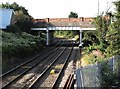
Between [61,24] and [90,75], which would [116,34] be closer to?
[90,75]

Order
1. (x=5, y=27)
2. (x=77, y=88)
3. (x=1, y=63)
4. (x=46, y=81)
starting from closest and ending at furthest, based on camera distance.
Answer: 1. (x=77, y=88)
2. (x=46, y=81)
3. (x=1, y=63)
4. (x=5, y=27)

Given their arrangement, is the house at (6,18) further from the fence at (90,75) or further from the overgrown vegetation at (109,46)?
the fence at (90,75)

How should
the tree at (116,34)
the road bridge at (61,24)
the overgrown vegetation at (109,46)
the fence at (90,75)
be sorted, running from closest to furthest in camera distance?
the fence at (90,75) < the overgrown vegetation at (109,46) < the tree at (116,34) < the road bridge at (61,24)

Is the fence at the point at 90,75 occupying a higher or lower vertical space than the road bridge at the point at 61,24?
lower

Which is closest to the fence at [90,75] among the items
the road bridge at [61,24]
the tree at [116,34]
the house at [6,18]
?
the tree at [116,34]

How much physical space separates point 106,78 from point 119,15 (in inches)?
400

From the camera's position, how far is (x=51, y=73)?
23.4 m

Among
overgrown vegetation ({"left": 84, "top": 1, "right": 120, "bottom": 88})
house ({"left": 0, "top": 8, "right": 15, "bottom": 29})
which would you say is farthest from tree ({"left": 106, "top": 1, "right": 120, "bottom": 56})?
house ({"left": 0, "top": 8, "right": 15, "bottom": 29})

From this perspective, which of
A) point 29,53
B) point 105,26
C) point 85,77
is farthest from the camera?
point 29,53

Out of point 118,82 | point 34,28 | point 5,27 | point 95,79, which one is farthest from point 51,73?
point 34,28

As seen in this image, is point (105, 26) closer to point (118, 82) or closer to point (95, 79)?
point (118, 82)

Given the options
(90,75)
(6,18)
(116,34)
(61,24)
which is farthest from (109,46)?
(61,24)

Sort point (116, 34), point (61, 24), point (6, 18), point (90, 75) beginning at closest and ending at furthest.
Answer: point (90, 75) < point (116, 34) < point (6, 18) < point (61, 24)

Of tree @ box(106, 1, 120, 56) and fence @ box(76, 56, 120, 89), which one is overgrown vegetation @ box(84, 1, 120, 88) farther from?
fence @ box(76, 56, 120, 89)
